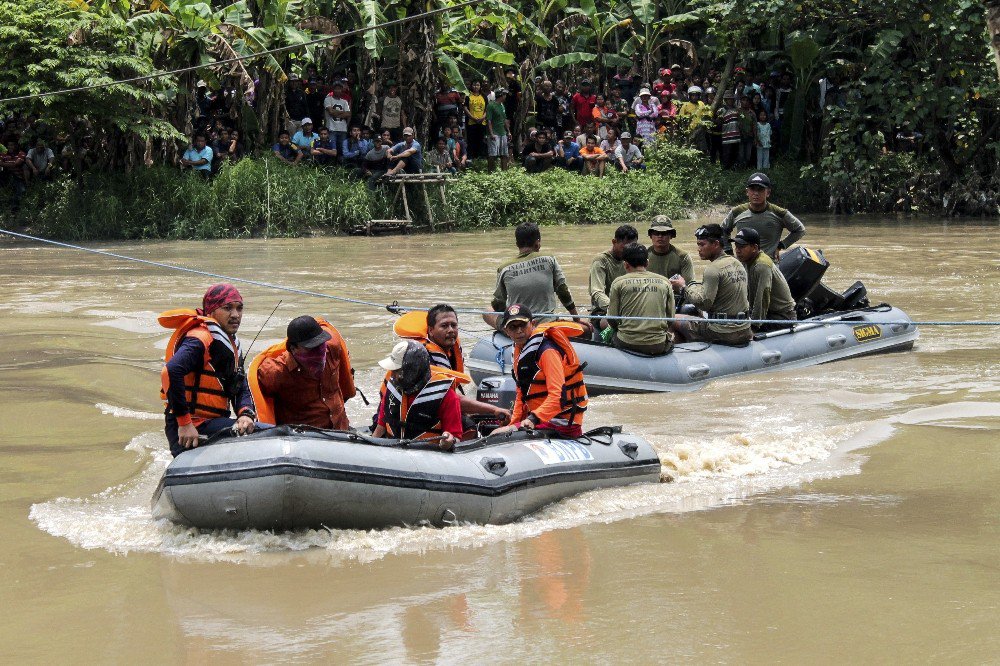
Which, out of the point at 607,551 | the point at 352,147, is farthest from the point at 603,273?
the point at 352,147

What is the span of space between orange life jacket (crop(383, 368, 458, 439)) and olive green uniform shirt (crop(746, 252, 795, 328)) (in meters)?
4.32

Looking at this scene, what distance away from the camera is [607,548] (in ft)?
20.9

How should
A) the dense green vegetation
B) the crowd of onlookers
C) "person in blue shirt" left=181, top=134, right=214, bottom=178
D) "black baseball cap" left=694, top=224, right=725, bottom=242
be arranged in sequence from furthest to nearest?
the crowd of onlookers < "person in blue shirt" left=181, top=134, right=214, bottom=178 < the dense green vegetation < "black baseball cap" left=694, top=224, right=725, bottom=242

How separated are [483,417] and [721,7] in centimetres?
1843

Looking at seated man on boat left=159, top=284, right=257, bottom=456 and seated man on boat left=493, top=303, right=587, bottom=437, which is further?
seated man on boat left=493, top=303, right=587, bottom=437

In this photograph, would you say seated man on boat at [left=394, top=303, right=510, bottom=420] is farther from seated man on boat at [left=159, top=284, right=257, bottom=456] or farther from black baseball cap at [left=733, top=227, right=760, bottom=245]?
black baseball cap at [left=733, top=227, right=760, bottom=245]

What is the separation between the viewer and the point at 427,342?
729cm

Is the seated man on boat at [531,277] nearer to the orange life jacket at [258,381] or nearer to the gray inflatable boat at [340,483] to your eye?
the gray inflatable boat at [340,483]

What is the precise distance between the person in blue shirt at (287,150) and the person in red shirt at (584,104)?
6061 millimetres

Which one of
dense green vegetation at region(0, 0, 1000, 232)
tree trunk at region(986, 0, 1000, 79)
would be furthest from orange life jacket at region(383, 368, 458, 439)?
dense green vegetation at region(0, 0, 1000, 232)

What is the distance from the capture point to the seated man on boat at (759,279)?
10.4 m

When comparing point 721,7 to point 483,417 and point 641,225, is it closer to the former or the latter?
→ point 641,225

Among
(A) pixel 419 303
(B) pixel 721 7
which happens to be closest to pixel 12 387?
(A) pixel 419 303

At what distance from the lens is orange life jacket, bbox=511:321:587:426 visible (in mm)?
7168
